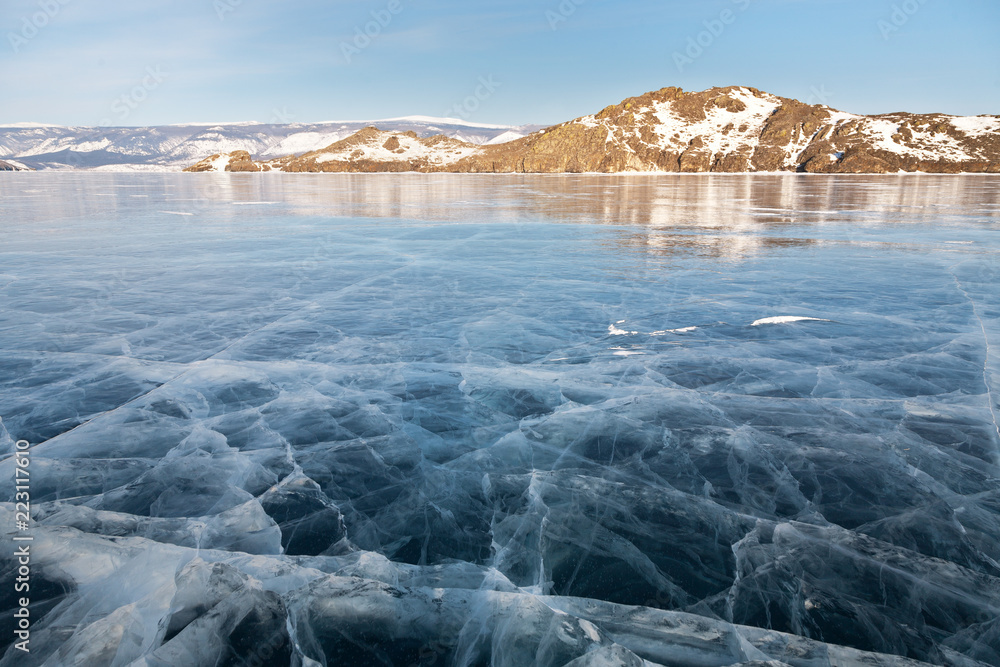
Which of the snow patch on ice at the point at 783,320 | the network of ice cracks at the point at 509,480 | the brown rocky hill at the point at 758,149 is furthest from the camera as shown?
the brown rocky hill at the point at 758,149

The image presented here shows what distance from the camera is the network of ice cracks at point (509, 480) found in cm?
280

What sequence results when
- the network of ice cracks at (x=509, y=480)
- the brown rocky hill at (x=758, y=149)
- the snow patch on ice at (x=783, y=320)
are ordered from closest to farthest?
the network of ice cracks at (x=509, y=480)
the snow patch on ice at (x=783, y=320)
the brown rocky hill at (x=758, y=149)

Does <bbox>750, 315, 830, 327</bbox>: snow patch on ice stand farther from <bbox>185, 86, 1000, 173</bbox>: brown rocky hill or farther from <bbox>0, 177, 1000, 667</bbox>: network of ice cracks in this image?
→ <bbox>185, 86, 1000, 173</bbox>: brown rocky hill

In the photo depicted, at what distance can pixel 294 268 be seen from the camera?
38.9 ft

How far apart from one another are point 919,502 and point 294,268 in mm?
11105

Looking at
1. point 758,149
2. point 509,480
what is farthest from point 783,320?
point 758,149

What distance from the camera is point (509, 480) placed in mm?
4117

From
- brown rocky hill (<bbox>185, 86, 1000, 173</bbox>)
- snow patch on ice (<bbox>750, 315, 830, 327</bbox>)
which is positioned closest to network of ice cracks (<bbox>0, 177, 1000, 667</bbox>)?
snow patch on ice (<bbox>750, 315, 830, 327</bbox>)

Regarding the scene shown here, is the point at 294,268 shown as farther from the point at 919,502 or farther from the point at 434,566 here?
the point at 919,502

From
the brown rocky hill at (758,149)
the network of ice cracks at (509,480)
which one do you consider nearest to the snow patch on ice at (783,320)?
the network of ice cracks at (509,480)

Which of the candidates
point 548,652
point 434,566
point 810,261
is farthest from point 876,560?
point 810,261

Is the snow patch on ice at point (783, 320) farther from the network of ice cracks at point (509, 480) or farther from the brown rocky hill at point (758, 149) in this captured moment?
the brown rocky hill at point (758, 149)

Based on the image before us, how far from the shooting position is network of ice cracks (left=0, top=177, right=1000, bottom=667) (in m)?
2.80

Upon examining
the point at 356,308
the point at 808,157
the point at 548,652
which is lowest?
the point at 548,652
